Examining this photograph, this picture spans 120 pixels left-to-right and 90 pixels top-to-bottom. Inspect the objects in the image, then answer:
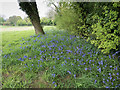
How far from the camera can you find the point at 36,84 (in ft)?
7.25

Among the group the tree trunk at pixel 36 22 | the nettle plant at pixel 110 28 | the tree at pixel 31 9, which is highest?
the tree at pixel 31 9

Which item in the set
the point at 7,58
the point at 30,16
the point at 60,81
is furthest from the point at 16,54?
the point at 30,16

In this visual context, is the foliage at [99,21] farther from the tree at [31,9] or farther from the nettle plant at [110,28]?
the tree at [31,9]

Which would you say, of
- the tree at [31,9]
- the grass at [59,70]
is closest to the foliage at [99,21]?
the grass at [59,70]

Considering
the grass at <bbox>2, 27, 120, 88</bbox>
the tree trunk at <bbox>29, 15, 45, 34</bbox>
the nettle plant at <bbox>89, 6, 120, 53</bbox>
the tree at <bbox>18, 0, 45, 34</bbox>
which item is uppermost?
the tree at <bbox>18, 0, 45, 34</bbox>

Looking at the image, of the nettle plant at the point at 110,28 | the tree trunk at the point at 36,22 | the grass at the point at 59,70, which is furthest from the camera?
the tree trunk at the point at 36,22

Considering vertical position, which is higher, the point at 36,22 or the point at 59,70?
the point at 36,22

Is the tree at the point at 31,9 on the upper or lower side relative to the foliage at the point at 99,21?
upper

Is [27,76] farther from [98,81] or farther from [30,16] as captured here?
[30,16]

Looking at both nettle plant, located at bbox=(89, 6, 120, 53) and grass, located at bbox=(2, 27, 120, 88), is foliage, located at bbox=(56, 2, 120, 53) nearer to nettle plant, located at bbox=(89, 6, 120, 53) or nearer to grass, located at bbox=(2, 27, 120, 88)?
nettle plant, located at bbox=(89, 6, 120, 53)

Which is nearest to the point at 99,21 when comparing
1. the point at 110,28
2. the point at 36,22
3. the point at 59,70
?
the point at 110,28

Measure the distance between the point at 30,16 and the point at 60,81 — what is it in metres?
4.32

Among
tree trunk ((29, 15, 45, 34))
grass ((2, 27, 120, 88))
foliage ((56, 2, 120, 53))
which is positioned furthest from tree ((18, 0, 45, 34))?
grass ((2, 27, 120, 88))

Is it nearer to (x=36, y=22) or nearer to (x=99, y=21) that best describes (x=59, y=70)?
(x=99, y=21)
